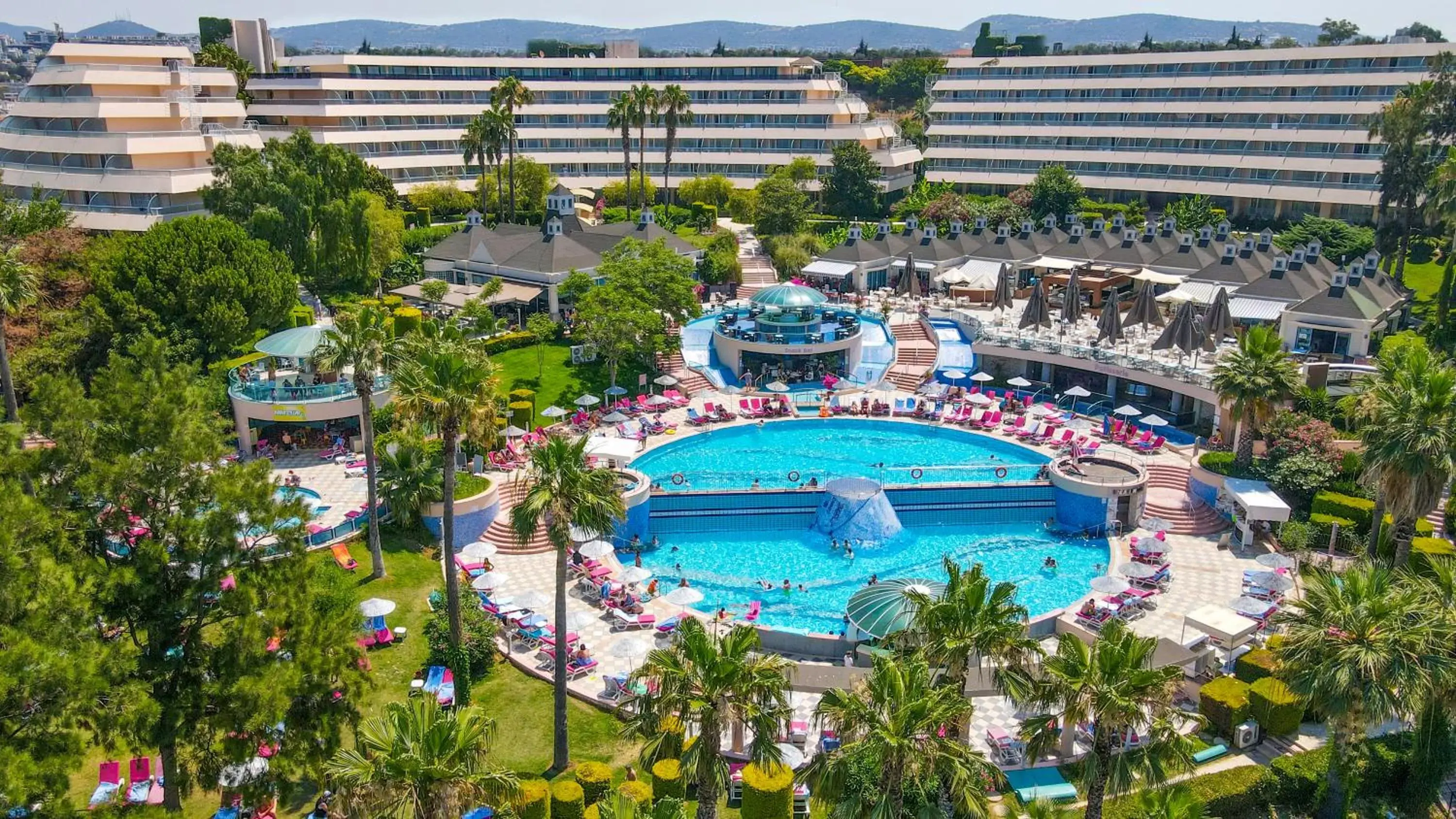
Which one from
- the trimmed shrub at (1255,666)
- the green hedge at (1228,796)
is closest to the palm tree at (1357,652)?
the green hedge at (1228,796)

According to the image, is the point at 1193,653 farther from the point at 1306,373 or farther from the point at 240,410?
the point at 240,410

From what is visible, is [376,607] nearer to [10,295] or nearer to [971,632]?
[10,295]

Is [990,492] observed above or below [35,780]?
below

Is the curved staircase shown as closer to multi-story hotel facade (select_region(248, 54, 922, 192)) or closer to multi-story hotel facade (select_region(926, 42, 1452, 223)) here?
multi-story hotel facade (select_region(926, 42, 1452, 223))

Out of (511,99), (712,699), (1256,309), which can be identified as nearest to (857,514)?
(712,699)

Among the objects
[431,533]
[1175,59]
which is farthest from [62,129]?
[1175,59]

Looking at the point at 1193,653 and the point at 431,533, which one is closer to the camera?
the point at 1193,653
